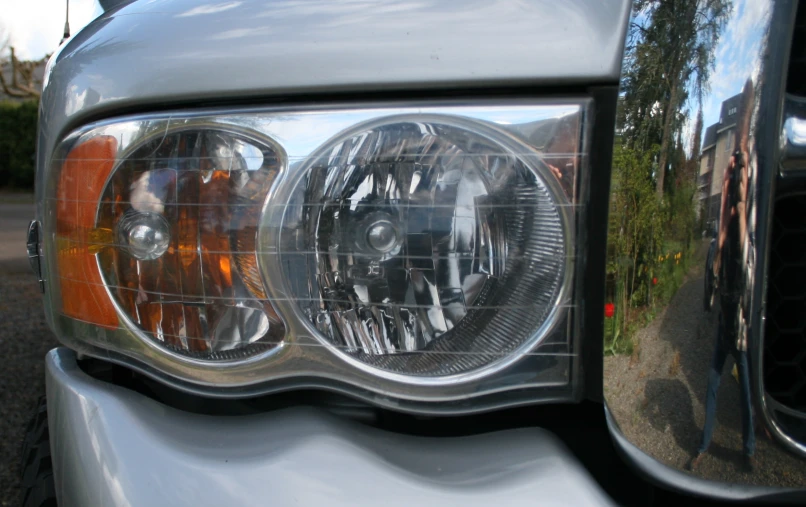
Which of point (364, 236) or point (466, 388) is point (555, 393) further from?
point (364, 236)

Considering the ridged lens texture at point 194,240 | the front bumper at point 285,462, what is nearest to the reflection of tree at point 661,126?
the front bumper at point 285,462

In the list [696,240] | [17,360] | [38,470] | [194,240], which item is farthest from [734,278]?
[17,360]

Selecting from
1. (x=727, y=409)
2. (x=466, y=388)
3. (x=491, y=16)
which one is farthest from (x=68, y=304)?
(x=727, y=409)

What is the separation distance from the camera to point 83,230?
787mm

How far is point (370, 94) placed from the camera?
693mm

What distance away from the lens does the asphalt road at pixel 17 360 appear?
2215 mm

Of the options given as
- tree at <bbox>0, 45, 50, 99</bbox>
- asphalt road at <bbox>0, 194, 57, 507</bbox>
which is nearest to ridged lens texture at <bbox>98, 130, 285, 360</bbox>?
asphalt road at <bbox>0, 194, 57, 507</bbox>

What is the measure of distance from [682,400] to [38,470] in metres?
1.08

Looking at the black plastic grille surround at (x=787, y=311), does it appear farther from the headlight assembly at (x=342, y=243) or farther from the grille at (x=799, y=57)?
the headlight assembly at (x=342, y=243)

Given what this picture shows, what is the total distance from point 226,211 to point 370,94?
0.21 m

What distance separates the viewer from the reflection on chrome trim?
62 centimetres

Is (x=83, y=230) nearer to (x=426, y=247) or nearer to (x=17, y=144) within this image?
(x=426, y=247)

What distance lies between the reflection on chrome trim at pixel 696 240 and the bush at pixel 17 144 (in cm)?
1756

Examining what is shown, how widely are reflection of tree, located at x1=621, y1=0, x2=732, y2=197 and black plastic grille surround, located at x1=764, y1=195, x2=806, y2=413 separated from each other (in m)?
0.17
